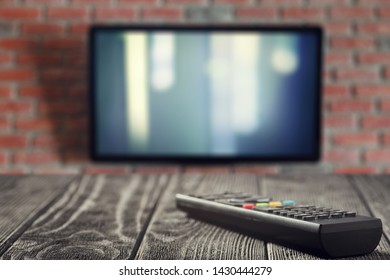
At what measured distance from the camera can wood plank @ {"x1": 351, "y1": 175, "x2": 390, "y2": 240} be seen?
84cm

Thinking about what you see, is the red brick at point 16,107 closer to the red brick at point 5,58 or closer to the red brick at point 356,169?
the red brick at point 5,58

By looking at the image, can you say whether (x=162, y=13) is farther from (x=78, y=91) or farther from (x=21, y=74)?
(x=21, y=74)

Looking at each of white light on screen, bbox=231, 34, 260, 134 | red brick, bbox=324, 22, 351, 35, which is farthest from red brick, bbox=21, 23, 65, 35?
red brick, bbox=324, 22, 351, 35

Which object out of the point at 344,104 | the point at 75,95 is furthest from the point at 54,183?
the point at 344,104

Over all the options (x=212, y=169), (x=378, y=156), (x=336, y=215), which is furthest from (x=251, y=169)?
(x=336, y=215)

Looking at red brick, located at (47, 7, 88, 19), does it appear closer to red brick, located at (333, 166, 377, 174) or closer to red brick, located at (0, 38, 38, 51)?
red brick, located at (0, 38, 38, 51)

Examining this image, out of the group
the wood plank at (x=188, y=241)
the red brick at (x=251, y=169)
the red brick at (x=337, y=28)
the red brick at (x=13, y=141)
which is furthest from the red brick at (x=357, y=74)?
the wood plank at (x=188, y=241)

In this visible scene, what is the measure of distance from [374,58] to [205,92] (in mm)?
545

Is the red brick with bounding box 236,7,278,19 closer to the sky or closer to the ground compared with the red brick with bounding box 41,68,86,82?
closer to the sky

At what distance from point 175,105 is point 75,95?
336 mm

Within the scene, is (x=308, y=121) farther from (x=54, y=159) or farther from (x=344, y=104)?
(x=54, y=159)

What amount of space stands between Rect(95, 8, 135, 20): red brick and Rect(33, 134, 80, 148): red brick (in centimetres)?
38

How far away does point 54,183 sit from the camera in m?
1.15
